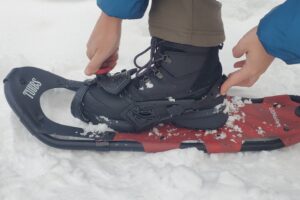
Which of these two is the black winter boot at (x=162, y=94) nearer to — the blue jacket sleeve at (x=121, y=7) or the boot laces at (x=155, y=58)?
the boot laces at (x=155, y=58)

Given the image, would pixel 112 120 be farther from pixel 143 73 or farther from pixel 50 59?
pixel 50 59

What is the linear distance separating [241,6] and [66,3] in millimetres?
989

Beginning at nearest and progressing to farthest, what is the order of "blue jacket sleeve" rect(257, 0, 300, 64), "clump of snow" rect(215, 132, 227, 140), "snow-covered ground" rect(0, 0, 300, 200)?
"blue jacket sleeve" rect(257, 0, 300, 64) → "snow-covered ground" rect(0, 0, 300, 200) → "clump of snow" rect(215, 132, 227, 140)

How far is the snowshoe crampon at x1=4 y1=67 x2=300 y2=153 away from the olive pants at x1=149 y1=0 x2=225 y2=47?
32 cm

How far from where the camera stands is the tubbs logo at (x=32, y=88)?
A: 1477 millimetres

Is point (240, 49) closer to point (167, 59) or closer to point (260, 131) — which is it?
point (167, 59)

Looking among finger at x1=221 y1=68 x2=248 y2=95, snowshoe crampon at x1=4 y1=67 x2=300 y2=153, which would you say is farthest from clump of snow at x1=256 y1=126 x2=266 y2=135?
finger at x1=221 y1=68 x2=248 y2=95

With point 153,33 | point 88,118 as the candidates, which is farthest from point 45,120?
point 153,33

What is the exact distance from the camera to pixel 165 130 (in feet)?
4.85

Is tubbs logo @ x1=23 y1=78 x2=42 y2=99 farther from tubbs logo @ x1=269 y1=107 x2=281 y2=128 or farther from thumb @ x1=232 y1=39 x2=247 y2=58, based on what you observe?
tubbs logo @ x1=269 y1=107 x2=281 y2=128

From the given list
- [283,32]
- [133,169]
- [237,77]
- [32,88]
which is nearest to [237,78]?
[237,77]

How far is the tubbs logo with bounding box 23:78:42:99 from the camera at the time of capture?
148cm

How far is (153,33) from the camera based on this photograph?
1382mm

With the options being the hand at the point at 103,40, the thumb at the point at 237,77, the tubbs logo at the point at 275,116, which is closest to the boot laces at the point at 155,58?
the hand at the point at 103,40
